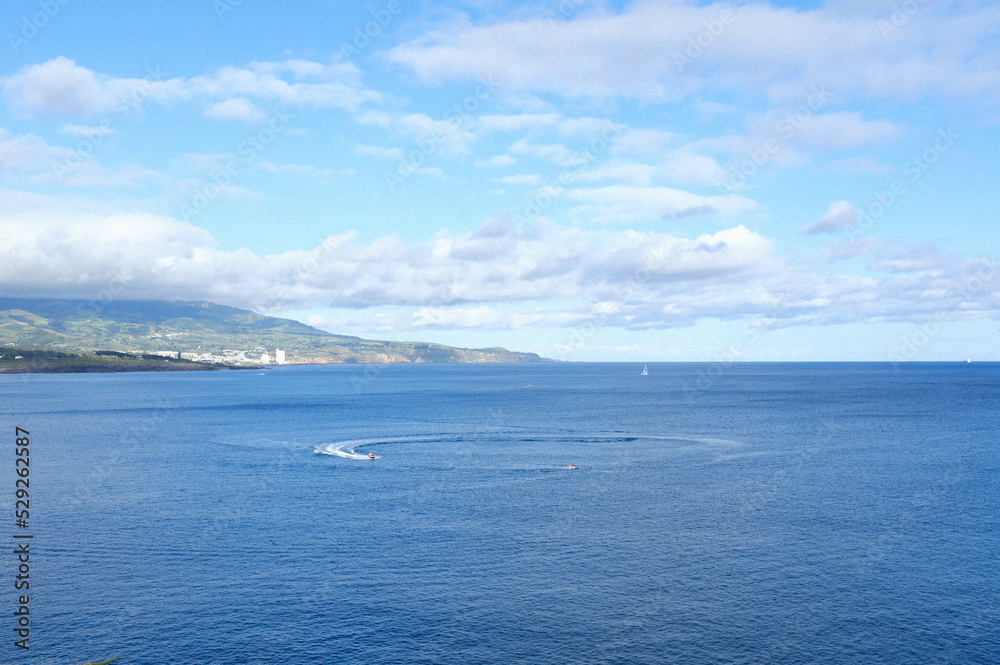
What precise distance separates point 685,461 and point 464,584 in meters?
78.2

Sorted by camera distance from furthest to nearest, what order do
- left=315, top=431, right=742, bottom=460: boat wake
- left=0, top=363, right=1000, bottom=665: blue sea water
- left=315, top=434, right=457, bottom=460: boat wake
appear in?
left=315, top=431, right=742, bottom=460: boat wake < left=315, top=434, right=457, bottom=460: boat wake < left=0, top=363, right=1000, bottom=665: blue sea water

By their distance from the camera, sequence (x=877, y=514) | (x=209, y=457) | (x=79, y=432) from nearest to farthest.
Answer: (x=877, y=514)
(x=209, y=457)
(x=79, y=432)

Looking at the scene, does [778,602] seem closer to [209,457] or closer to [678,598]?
[678,598]

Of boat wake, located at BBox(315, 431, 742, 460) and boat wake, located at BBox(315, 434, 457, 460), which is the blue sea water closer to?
boat wake, located at BBox(315, 434, 457, 460)

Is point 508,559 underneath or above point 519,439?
underneath

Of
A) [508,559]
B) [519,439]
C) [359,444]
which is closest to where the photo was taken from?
[508,559]

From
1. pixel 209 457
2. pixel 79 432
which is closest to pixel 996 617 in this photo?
pixel 209 457

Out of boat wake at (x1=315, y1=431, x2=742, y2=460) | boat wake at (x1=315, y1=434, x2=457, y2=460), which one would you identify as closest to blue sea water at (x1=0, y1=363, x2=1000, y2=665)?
boat wake at (x1=315, y1=434, x2=457, y2=460)

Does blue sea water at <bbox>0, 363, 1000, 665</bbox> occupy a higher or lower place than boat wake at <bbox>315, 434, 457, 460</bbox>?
lower

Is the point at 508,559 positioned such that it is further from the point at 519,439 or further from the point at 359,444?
the point at 519,439

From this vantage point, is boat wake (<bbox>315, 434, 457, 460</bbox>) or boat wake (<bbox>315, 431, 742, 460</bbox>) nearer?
boat wake (<bbox>315, 434, 457, 460</bbox>)

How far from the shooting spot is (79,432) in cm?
17925

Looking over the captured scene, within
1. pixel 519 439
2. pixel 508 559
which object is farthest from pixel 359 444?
pixel 508 559

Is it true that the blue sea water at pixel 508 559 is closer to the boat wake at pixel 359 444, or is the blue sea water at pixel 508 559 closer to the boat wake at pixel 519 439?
the boat wake at pixel 359 444
